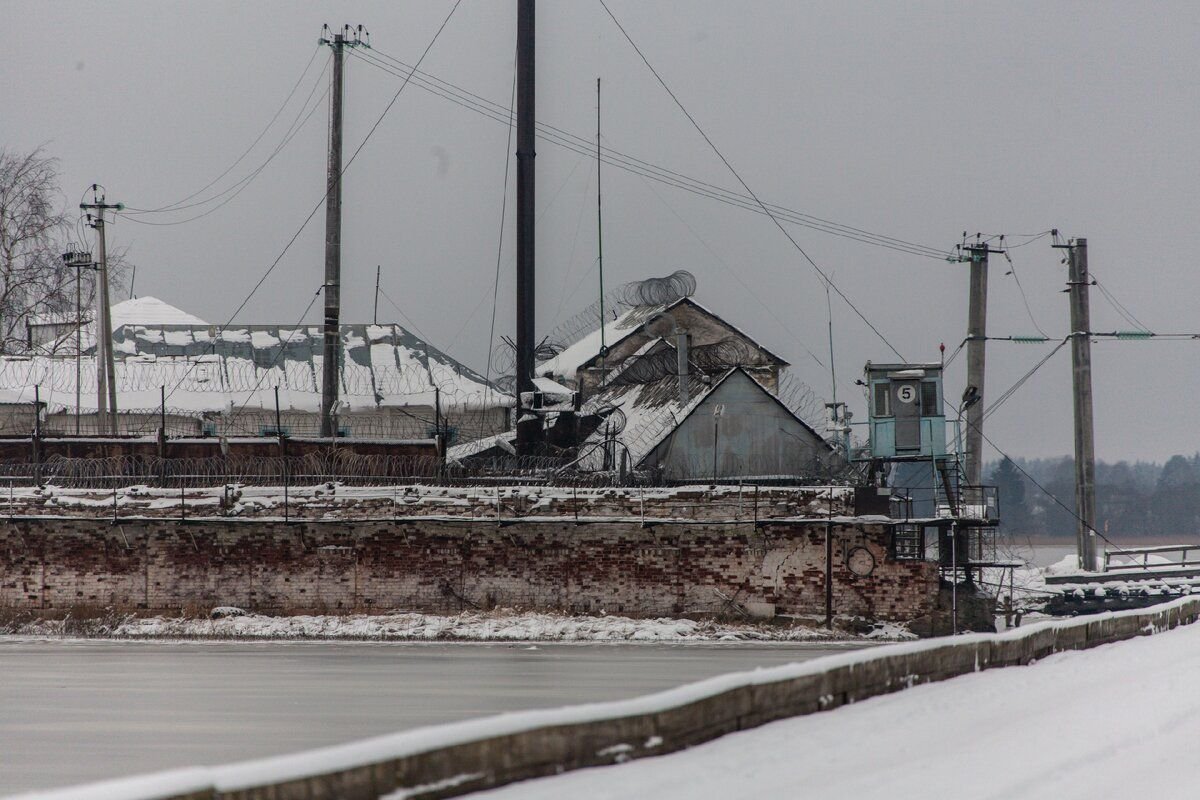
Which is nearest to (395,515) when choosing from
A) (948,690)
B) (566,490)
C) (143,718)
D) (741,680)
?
(566,490)

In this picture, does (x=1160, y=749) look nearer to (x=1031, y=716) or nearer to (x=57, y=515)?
(x=1031, y=716)

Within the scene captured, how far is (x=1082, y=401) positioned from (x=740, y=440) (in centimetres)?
845

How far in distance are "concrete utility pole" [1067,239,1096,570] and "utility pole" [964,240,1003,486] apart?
7.03 feet

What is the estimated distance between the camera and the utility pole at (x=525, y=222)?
29.5 metres

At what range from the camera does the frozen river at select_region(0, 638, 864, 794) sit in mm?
10141

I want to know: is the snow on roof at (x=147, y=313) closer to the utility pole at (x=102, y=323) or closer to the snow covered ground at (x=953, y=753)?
the utility pole at (x=102, y=323)

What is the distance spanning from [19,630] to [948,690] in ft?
58.6

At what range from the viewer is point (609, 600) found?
2314 centimetres

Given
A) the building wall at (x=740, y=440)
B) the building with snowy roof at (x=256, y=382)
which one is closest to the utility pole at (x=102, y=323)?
the building with snowy roof at (x=256, y=382)

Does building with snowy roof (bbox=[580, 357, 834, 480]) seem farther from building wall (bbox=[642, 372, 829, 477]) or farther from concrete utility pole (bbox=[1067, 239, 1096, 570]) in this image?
concrete utility pole (bbox=[1067, 239, 1096, 570])

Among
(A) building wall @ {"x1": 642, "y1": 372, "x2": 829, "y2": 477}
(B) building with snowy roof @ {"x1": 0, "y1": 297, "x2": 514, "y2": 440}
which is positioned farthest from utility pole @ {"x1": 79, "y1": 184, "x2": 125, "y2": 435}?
(A) building wall @ {"x1": 642, "y1": 372, "x2": 829, "y2": 477}

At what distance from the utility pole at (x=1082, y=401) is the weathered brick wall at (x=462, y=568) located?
10.7 metres

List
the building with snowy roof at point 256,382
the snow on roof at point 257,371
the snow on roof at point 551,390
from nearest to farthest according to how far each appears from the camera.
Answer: the snow on roof at point 551,390
the building with snowy roof at point 256,382
the snow on roof at point 257,371

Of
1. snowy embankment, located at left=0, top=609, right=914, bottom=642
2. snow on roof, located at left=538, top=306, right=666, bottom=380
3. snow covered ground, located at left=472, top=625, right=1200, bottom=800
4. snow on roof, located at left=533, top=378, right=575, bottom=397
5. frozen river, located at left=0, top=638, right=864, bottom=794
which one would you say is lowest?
snowy embankment, located at left=0, top=609, right=914, bottom=642
